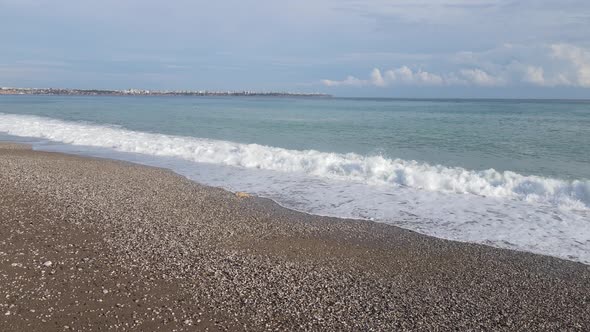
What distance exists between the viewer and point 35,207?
9.75m

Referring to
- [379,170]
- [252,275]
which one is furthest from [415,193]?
[252,275]

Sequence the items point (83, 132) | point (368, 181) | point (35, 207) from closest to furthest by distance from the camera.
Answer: point (35, 207) → point (368, 181) → point (83, 132)

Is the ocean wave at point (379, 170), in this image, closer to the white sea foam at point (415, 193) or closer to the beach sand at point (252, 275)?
the white sea foam at point (415, 193)

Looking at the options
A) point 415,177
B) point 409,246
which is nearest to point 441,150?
point 415,177

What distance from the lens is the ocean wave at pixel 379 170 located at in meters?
12.6

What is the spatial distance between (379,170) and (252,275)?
375 inches

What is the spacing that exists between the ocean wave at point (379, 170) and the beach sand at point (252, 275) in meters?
5.05

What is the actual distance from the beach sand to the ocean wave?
16.6 feet

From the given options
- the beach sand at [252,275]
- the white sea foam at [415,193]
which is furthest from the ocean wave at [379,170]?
the beach sand at [252,275]

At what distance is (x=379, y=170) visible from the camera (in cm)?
1529

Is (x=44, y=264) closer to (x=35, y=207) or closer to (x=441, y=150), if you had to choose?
(x=35, y=207)

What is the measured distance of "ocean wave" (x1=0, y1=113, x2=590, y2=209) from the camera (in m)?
12.6

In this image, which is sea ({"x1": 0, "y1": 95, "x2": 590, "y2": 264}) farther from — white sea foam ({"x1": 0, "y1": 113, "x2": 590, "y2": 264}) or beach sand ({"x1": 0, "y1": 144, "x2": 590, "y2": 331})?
beach sand ({"x1": 0, "y1": 144, "x2": 590, "y2": 331})

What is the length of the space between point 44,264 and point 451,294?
5.79 m
